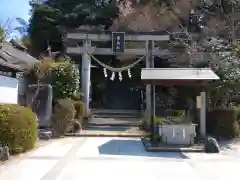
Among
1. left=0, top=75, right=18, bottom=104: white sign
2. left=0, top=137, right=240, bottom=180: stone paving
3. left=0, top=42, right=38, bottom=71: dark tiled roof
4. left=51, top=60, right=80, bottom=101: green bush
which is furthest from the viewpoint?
left=51, top=60, right=80, bottom=101: green bush

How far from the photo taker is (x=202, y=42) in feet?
75.3

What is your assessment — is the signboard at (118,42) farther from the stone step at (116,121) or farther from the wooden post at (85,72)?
the stone step at (116,121)

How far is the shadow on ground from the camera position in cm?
1338

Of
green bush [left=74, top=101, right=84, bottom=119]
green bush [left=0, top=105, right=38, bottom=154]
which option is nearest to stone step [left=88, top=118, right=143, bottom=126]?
green bush [left=74, top=101, right=84, bottom=119]

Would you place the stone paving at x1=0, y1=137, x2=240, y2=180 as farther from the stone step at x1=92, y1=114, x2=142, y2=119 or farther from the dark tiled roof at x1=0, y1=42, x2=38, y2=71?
the stone step at x1=92, y1=114, x2=142, y2=119

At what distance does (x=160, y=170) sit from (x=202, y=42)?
46.5 ft

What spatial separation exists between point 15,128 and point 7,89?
137 inches

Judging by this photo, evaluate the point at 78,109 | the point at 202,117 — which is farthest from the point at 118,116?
the point at 202,117

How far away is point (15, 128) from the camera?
12.6 metres

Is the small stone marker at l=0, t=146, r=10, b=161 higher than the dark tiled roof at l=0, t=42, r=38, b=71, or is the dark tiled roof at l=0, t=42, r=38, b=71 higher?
the dark tiled roof at l=0, t=42, r=38, b=71

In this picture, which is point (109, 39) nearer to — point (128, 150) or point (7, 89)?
point (7, 89)

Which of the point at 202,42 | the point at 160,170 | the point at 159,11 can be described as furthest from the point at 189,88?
the point at 160,170

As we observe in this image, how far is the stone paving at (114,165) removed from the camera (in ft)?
30.5

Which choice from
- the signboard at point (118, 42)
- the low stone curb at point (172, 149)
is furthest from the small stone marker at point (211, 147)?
the signboard at point (118, 42)
